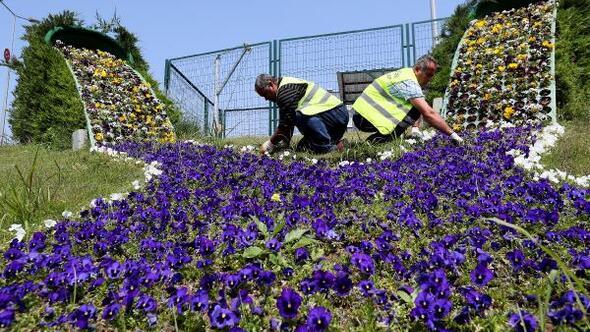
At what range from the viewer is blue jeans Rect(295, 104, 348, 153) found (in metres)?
6.33

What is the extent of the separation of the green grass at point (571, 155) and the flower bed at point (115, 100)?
6459 mm

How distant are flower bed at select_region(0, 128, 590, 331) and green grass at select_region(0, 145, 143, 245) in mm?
371

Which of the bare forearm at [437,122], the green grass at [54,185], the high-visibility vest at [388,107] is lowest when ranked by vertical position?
the green grass at [54,185]

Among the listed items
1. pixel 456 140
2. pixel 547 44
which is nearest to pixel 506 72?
pixel 547 44

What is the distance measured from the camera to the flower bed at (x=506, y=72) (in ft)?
23.0

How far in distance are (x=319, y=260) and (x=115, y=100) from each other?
296 inches

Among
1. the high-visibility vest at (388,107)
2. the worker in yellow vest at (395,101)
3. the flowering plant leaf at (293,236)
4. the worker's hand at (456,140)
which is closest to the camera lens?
the flowering plant leaf at (293,236)

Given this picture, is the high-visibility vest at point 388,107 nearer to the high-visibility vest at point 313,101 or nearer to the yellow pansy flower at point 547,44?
the high-visibility vest at point 313,101

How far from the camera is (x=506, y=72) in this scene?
25.1 feet

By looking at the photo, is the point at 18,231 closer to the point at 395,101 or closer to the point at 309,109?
the point at 309,109

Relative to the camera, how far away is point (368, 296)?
6.52 ft

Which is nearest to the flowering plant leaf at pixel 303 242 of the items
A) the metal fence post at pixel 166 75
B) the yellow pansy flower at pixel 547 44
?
the yellow pansy flower at pixel 547 44

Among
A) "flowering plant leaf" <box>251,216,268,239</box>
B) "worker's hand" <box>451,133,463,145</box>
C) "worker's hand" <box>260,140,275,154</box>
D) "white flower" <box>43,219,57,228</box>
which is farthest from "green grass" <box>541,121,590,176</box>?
"white flower" <box>43,219,57,228</box>

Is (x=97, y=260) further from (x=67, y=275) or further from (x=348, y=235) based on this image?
(x=348, y=235)
